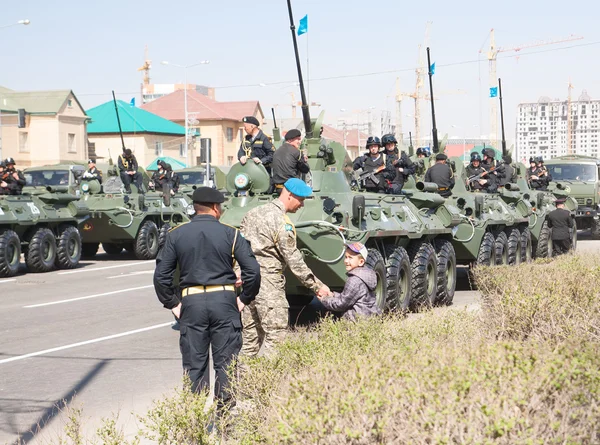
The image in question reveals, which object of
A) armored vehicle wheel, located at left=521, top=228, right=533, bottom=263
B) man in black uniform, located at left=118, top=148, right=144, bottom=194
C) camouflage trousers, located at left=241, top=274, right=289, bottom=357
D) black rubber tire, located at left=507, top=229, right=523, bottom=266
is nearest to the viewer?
camouflage trousers, located at left=241, top=274, right=289, bottom=357

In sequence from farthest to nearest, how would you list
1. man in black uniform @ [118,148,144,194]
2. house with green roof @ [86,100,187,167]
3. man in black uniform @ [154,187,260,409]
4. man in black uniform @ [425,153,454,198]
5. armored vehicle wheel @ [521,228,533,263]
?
house with green roof @ [86,100,187,167] → man in black uniform @ [118,148,144,194] → armored vehicle wheel @ [521,228,533,263] → man in black uniform @ [425,153,454,198] → man in black uniform @ [154,187,260,409]

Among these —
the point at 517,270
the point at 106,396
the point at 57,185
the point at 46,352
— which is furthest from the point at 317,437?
the point at 57,185

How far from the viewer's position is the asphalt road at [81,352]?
7.44 meters

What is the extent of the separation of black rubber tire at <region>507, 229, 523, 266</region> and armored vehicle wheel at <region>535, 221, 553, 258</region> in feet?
7.00

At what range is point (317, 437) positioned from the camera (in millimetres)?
4270

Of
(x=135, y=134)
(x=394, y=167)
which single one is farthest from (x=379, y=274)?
(x=135, y=134)

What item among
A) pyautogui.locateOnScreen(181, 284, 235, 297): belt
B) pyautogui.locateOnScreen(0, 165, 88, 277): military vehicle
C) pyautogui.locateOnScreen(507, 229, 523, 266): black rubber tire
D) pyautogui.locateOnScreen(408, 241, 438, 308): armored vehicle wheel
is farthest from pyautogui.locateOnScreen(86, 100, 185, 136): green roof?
pyautogui.locateOnScreen(181, 284, 235, 297): belt

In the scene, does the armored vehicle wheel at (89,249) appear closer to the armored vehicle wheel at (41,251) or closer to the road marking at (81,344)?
the armored vehicle wheel at (41,251)

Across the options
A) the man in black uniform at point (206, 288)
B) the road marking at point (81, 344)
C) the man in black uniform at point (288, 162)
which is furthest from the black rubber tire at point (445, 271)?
the man in black uniform at point (206, 288)

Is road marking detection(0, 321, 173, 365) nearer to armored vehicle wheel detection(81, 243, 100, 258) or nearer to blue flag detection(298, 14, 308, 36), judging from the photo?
blue flag detection(298, 14, 308, 36)

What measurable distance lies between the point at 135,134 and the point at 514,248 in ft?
155

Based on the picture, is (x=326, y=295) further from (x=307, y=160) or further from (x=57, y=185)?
(x=57, y=185)

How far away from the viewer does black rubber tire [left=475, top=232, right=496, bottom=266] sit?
53.4 ft

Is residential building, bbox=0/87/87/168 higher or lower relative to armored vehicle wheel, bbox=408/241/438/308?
higher
